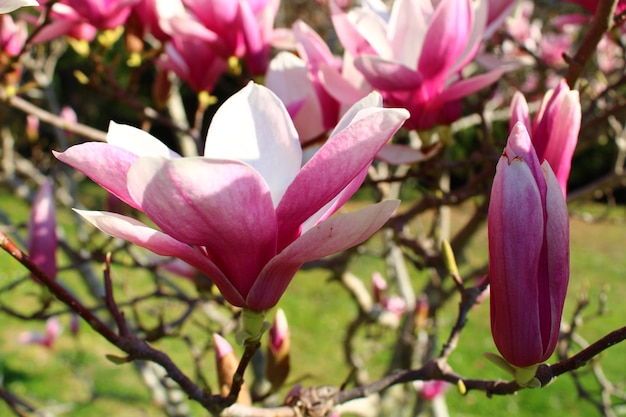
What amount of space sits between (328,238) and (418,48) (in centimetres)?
42

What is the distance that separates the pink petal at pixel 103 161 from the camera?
500 mm

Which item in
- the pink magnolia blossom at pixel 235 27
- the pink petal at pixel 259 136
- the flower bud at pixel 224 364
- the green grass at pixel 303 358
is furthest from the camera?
the green grass at pixel 303 358

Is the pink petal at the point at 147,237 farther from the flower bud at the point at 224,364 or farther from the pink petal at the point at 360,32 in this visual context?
the pink petal at the point at 360,32

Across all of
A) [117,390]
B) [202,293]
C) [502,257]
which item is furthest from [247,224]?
[117,390]

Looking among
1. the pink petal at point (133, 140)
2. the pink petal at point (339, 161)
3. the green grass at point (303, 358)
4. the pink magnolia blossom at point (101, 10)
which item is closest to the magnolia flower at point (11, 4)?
the pink petal at point (133, 140)

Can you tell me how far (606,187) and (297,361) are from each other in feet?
11.3

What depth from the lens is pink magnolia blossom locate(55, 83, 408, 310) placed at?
477mm

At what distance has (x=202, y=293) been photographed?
48.4 inches

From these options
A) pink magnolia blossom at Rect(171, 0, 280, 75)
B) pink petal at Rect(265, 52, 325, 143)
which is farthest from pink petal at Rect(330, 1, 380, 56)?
pink magnolia blossom at Rect(171, 0, 280, 75)

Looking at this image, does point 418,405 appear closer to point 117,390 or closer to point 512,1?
point 512,1

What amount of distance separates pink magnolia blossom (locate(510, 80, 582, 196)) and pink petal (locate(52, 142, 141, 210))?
0.35 metres

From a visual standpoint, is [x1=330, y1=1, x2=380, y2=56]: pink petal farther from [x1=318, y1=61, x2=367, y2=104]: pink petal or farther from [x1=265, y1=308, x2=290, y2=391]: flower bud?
[x1=265, y1=308, x2=290, y2=391]: flower bud

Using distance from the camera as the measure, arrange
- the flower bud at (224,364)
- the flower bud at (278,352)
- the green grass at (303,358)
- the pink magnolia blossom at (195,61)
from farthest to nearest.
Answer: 1. the green grass at (303,358)
2. the pink magnolia blossom at (195,61)
3. the flower bud at (278,352)
4. the flower bud at (224,364)

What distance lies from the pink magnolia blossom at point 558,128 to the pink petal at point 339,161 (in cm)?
17
